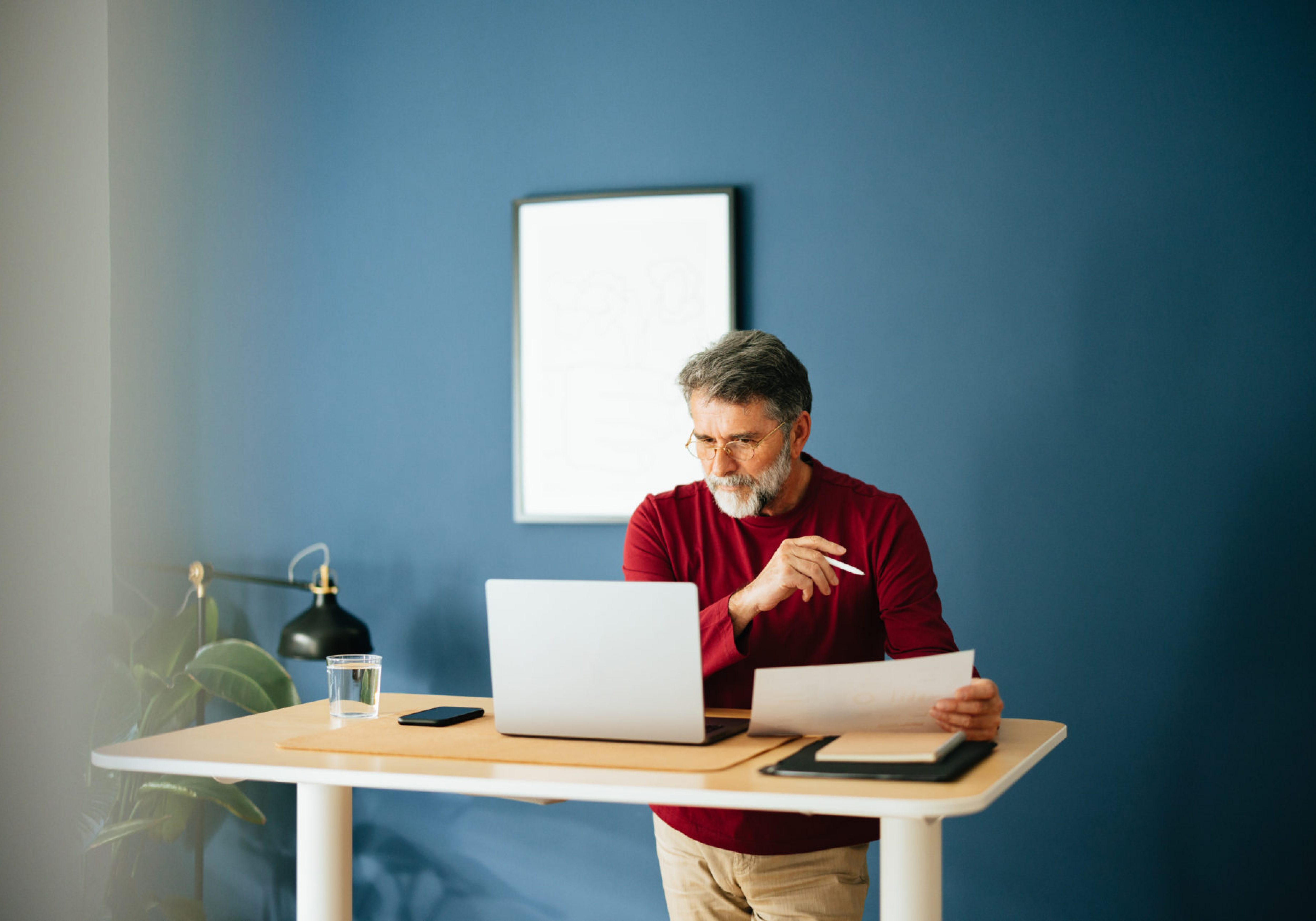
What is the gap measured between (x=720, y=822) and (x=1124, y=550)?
1.21 meters

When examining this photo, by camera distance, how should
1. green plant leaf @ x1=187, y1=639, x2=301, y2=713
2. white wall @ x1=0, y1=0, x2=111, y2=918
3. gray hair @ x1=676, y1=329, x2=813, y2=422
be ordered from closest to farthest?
1. gray hair @ x1=676, y1=329, x2=813, y2=422
2. white wall @ x1=0, y1=0, x2=111, y2=918
3. green plant leaf @ x1=187, y1=639, x2=301, y2=713

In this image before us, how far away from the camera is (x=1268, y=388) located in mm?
2219

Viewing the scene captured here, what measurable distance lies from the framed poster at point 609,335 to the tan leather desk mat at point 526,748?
111 centimetres

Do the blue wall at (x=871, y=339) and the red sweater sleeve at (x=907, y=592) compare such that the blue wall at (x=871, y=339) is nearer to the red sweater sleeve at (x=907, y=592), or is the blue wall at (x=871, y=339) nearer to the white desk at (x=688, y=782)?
the red sweater sleeve at (x=907, y=592)

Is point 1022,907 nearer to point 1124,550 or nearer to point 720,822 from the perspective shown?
point 1124,550

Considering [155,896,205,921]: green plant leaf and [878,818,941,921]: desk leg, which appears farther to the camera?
[155,896,205,921]: green plant leaf

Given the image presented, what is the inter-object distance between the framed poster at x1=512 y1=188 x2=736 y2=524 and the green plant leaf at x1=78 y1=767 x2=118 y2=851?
3.56 ft

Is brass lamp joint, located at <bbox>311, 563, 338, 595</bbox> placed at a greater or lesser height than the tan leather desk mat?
greater

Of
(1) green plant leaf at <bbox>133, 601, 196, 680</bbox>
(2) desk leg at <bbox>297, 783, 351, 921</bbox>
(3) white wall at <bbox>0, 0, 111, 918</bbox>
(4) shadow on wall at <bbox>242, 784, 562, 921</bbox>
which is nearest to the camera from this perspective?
(2) desk leg at <bbox>297, 783, 351, 921</bbox>

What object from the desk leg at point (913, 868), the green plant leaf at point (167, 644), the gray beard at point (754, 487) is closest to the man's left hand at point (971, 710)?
the desk leg at point (913, 868)

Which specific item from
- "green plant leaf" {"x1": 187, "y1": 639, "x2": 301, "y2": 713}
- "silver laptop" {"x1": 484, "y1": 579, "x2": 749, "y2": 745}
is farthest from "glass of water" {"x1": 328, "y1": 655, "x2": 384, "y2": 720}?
"green plant leaf" {"x1": 187, "y1": 639, "x2": 301, "y2": 713}

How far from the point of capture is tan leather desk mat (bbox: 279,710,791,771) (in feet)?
4.12

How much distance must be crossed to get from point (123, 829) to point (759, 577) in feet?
5.23

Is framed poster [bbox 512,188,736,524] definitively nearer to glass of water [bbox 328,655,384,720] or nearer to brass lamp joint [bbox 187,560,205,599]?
brass lamp joint [bbox 187,560,205,599]
